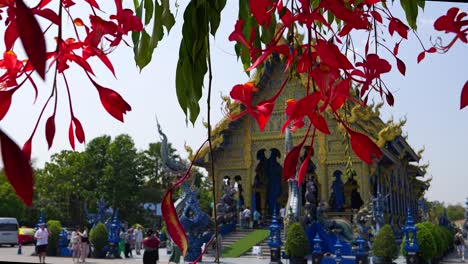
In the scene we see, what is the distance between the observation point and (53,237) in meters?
15.6

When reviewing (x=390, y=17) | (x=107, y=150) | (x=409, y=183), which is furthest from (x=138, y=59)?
(x=107, y=150)

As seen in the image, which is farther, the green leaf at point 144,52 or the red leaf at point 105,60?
the green leaf at point 144,52

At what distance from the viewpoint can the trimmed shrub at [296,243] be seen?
1101 cm

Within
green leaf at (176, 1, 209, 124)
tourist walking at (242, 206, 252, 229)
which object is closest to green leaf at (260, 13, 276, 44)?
green leaf at (176, 1, 209, 124)

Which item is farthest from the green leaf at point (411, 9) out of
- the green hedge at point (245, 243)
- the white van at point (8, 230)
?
the white van at point (8, 230)

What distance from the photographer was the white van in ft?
73.8

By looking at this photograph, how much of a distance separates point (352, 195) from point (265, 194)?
3.06m

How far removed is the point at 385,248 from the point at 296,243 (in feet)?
5.58

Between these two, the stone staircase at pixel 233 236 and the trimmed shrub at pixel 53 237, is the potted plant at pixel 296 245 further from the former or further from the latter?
the trimmed shrub at pixel 53 237

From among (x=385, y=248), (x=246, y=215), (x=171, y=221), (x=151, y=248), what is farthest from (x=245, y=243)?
(x=171, y=221)

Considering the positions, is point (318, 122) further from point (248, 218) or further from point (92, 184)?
point (92, 184)

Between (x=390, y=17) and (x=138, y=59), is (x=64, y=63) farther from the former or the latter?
(x=390, y=17)

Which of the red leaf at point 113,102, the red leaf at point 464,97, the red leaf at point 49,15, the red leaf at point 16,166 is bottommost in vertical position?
the red leaf at point 16,166

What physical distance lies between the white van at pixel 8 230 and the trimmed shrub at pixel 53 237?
7570mm
